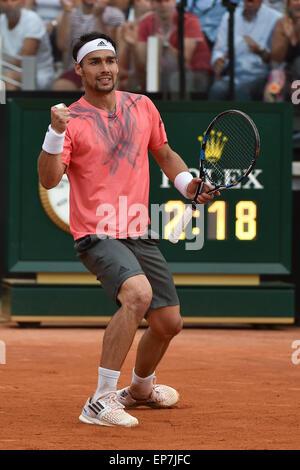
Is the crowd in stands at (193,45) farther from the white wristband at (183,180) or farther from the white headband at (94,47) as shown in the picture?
the white headband at (94,47)

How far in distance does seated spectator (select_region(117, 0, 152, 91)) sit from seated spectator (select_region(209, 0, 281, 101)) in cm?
88

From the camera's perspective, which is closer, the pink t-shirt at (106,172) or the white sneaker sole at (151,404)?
the pink t-shirt at (106,172)

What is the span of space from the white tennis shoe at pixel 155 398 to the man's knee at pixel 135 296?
70cm

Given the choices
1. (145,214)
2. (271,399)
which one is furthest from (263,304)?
(145,214)

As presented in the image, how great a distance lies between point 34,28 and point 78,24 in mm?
667

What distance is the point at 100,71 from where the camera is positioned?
4.55 meters

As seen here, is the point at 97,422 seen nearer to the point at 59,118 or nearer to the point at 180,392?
the point at 180,392

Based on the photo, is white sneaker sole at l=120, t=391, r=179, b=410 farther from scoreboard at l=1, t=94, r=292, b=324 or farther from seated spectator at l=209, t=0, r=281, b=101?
seated spectator at l=209, t=0, r=281, b=101

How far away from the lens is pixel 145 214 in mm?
4605

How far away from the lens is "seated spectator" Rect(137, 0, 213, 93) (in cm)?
1017

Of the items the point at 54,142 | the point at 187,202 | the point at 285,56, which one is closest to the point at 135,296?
the point at 54,142

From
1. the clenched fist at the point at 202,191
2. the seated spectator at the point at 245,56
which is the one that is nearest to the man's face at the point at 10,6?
the seated spectator at the point at 245,56

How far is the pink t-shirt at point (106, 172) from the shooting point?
176 inches

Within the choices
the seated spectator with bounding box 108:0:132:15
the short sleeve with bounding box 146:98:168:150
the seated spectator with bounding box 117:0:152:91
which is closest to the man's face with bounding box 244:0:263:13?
the seated spectator with bounding box 117:0:152:91
